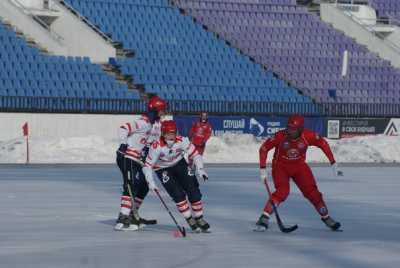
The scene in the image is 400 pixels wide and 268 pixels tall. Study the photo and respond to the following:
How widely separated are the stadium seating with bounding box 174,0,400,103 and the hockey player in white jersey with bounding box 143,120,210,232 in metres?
33.3

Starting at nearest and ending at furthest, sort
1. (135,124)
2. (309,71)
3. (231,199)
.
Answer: (135,124) → (231,199) → (309,71)

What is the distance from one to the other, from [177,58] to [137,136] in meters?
30.7

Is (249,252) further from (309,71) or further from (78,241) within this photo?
(309,71)

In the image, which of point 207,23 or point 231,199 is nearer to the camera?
point 231,199

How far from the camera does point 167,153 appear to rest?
15805 mm

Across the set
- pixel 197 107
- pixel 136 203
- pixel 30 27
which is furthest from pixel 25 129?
pixel 136 203

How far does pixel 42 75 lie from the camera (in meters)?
42.8

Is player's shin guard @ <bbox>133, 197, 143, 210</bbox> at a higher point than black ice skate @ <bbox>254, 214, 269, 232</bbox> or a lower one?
higher

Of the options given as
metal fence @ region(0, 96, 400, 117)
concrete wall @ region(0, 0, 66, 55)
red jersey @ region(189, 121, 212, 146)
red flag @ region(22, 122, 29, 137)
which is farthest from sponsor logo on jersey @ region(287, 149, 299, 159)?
concrete wall @ region(0, 0, 66, 55)

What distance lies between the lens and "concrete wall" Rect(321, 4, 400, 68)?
54625 mm

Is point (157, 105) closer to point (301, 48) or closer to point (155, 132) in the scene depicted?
point (155, 132)

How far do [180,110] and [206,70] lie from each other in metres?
4.40

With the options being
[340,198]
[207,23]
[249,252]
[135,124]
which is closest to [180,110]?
[207,23]

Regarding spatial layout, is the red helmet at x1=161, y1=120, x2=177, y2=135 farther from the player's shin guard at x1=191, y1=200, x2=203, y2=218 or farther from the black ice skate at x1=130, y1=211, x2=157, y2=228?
the black ice skate at x1=130, y1=211, x2=157, y2=228
